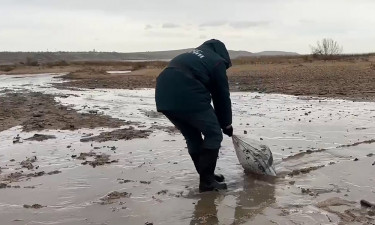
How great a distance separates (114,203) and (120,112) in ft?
30.9

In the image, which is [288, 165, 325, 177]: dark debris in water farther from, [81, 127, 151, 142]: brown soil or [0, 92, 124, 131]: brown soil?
[0, 92, 124, 131]: brown soil

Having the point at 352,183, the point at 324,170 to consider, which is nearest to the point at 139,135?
the point at 324,170

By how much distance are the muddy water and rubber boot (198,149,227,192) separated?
128 mm

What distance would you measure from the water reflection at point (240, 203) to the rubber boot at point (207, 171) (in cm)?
11

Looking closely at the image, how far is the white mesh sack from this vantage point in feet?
19.7

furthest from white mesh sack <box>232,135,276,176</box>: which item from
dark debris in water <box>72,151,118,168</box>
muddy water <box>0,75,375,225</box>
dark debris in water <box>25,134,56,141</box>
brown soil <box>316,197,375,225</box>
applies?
dark debris in water <box>25,134,56,141</box>

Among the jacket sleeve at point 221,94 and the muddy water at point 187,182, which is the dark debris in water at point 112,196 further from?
the jacket sleeve at point 221,94

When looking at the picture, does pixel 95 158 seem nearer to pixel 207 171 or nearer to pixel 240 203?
pixel 207 171

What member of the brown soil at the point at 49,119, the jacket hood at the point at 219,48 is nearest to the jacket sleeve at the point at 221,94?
the jacket hood at the point at 219,48

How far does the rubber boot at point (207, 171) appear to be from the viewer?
5.47 metres

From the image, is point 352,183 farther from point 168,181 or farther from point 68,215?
point 68,215

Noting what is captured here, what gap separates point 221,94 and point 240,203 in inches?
48.6

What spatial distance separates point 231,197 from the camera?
17.3 ft

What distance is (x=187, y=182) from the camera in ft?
19.7
